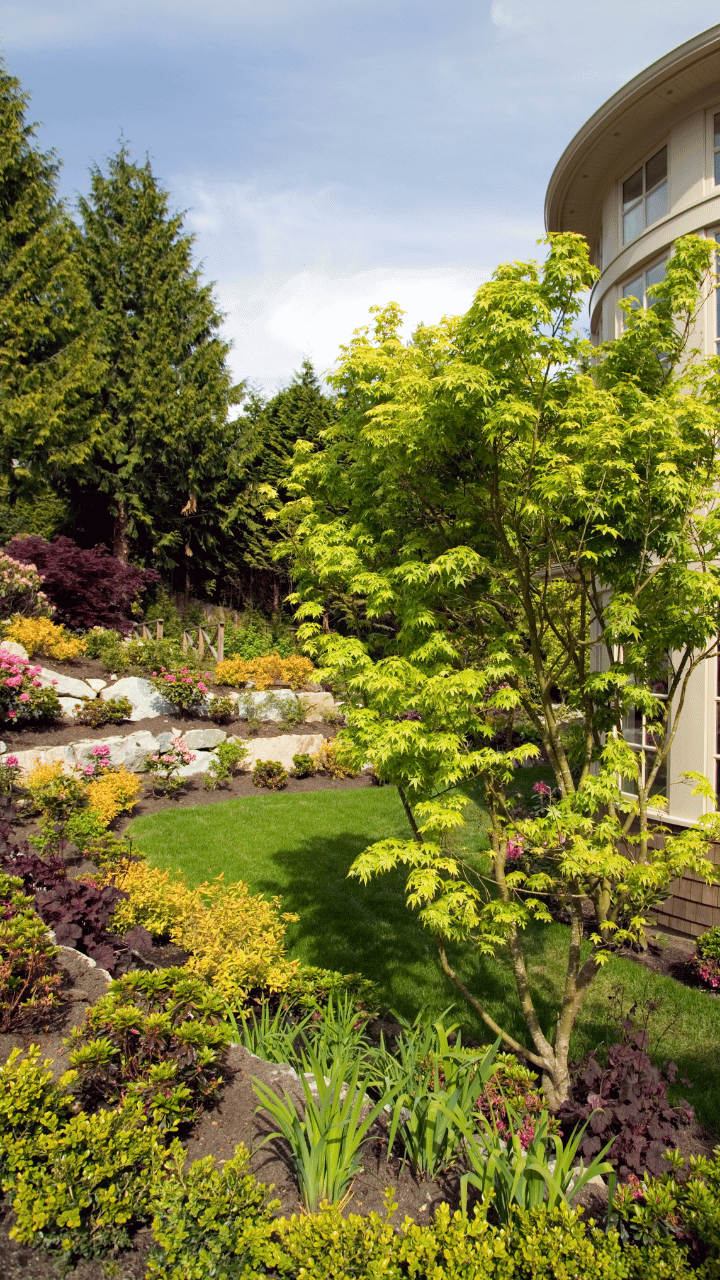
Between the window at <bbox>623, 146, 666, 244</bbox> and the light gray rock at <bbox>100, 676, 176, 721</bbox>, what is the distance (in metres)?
9.97

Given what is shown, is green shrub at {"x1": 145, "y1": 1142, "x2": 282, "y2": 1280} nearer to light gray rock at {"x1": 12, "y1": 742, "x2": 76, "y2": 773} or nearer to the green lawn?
the green lawn

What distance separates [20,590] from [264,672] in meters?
4.93

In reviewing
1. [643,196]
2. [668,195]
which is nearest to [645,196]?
[643,196]

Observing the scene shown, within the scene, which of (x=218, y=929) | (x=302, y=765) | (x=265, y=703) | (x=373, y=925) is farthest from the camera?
(x=265, y=703)

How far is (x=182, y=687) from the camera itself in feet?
39.9

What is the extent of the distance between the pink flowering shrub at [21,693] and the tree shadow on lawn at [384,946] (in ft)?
15.7

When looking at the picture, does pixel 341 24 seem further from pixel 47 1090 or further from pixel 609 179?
pixel 47 1090

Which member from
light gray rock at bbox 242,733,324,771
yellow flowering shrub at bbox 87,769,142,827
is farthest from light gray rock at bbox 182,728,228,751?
yellow flowering shrub at bbox 87,769,142,827

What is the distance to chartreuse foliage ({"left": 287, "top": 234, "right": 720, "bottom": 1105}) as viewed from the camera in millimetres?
3537

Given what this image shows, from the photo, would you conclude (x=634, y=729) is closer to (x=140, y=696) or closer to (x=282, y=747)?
(x=282, y=747)

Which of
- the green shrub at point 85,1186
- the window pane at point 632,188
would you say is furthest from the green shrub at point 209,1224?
the window pane at point 632,188

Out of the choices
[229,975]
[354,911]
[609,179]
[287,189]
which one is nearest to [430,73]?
[287,189]

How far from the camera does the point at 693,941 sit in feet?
21.2

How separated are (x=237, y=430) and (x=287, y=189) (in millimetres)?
13676
